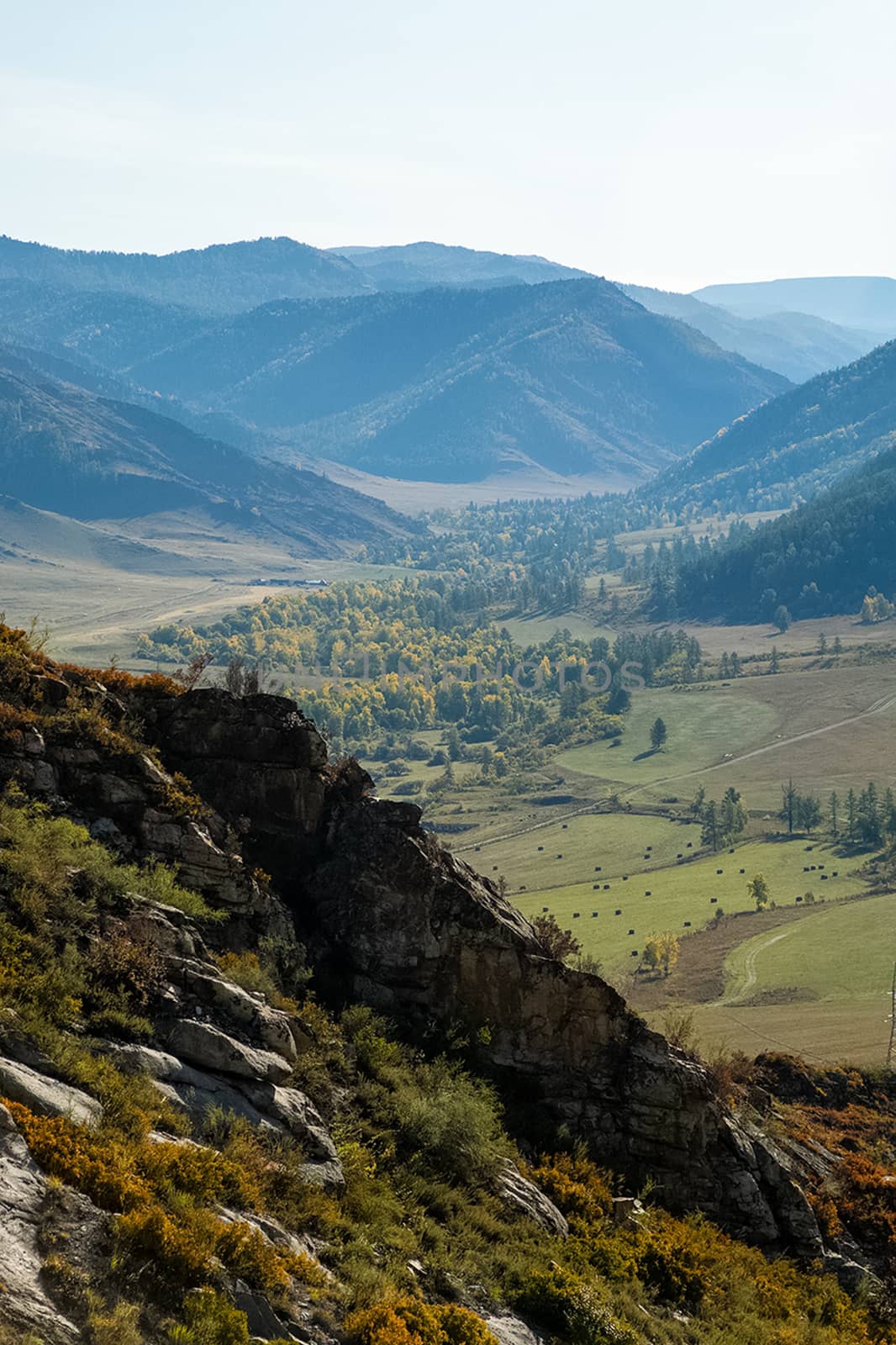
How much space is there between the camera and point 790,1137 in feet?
113

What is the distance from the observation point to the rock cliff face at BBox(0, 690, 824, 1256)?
2775cm

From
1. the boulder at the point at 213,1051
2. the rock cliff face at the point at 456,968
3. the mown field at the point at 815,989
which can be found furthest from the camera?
the mown field at the point at 815,989

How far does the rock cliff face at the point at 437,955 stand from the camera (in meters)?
27.8

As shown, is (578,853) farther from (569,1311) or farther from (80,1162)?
(80,1162)

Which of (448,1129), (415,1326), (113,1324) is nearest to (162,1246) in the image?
(113,1324)

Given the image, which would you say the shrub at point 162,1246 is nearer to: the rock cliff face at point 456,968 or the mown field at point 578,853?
the rock cliff face at point 456,968

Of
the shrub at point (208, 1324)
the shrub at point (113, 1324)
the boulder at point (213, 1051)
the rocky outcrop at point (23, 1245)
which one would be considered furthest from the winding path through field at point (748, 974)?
the shrub at point (113, 1324)

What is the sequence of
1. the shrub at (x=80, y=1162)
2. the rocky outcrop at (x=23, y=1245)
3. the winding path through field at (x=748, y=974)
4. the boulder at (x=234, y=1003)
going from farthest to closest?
the winding path through field at (x=748, y=974) < the boulder at (x=234, y=1003) < the shrub at (x=80, y=1162) < the rocky outcrop at (x=23, y=1245)

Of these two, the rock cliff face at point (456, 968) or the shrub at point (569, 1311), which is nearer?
the shrub at point (569, 1311)

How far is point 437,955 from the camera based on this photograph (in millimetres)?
27891

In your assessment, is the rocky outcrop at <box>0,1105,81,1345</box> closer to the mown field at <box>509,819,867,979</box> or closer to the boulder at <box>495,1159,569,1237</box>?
the boulder at <box>495,1159,569,1237</box>

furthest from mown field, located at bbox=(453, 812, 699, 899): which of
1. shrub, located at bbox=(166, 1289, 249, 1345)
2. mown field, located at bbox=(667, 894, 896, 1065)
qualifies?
shrub, located at bbox=(166, 1289, 249, 1345)

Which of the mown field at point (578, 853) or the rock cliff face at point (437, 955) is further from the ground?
the rock cliff face at point (437, 955)

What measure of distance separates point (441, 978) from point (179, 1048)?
843 centimetres
